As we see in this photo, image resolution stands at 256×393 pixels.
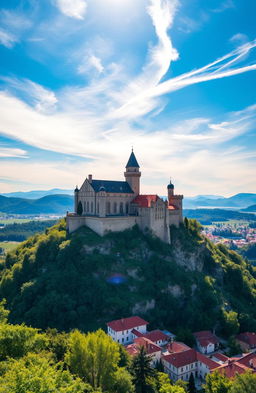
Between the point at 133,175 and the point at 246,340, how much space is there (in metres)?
51.4

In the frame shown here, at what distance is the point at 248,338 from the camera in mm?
68875

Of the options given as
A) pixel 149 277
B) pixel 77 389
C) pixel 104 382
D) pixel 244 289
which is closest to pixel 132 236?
pixel 149 277

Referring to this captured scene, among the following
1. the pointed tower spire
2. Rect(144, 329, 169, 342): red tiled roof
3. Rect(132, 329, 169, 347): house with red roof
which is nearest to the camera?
Rect(132, 329, 169, 347): house with red roof

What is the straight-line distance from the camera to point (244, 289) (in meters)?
92.4

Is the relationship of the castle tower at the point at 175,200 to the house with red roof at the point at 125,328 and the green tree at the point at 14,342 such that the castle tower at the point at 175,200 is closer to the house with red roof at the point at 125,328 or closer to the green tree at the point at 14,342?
the house with red roof at the point at 125,328

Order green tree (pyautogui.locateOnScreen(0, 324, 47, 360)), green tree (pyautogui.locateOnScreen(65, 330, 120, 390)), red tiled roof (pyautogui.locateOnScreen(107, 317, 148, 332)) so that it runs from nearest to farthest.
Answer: green tree (pyautogui.locateOnScreen(0, 324, 47, 360)) < green tree (pyautogui.locateOnScreen(65, 330, 120, 390)) < red tiled roof (pyautogui.locateOnScreen(107, 317, 148, 332))

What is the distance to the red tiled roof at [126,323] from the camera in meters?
60.3

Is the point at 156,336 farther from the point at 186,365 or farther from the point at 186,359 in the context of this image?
the point at 186,365

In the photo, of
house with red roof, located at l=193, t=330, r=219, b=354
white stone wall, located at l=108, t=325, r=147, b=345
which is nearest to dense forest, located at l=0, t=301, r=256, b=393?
white stone wall, located at l=108, t=325, r=147, b=345

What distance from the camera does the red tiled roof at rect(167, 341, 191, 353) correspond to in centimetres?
5690

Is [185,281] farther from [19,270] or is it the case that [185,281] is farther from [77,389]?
[77,389]

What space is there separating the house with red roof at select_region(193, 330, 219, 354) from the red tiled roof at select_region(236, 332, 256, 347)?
844 cm

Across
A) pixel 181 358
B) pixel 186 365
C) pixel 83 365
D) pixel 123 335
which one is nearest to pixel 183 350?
pixel 181 358

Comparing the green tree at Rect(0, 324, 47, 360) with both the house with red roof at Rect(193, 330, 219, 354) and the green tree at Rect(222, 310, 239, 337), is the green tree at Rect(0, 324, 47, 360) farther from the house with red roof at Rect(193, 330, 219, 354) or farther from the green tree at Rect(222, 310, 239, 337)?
the green tree at Rect(222, 310, 239, 337)
